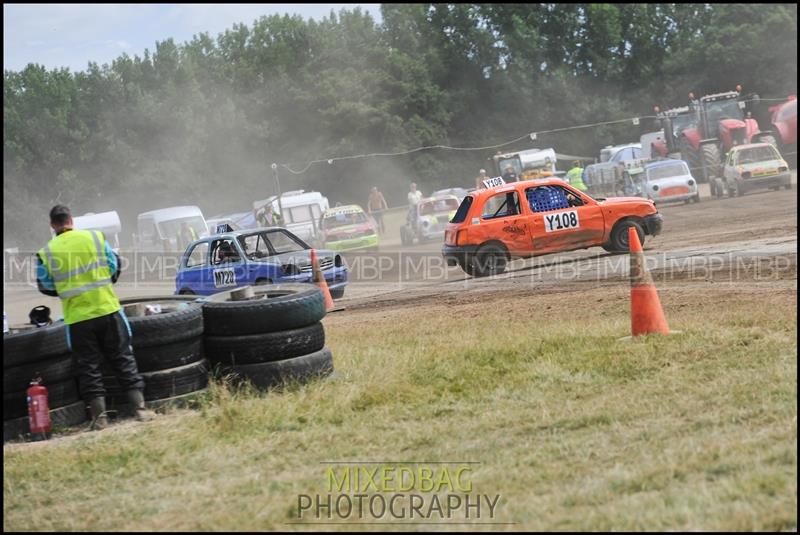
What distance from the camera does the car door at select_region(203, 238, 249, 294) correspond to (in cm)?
1719

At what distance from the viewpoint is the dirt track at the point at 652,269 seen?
13.0 metres

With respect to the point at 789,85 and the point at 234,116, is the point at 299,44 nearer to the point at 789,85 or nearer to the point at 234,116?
the point at 234,116

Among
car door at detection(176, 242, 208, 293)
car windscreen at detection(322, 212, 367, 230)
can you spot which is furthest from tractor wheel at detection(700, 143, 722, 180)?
car door at detection(176, 242, 208, 293)

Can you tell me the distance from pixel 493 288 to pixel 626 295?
3762 millimetres

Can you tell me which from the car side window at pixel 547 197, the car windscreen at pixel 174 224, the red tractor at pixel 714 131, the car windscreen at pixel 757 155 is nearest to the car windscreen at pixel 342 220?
the car windscreen at pixel 174 224

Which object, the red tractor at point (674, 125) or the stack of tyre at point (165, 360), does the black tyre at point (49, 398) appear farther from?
the red tractor at point (674, 125)

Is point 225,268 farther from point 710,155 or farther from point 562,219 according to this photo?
point 710,155

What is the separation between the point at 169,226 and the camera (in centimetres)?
3622

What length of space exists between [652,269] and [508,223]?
3.28 m

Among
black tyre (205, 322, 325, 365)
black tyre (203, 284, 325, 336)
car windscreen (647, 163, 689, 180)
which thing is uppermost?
car windscreen (647, 163, 689, 180)

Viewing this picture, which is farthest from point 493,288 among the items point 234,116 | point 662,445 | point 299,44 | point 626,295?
point 299,44

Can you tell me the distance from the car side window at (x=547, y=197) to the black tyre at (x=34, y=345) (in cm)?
1113

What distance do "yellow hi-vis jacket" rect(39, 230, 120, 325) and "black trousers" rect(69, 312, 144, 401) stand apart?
2.6 inches
